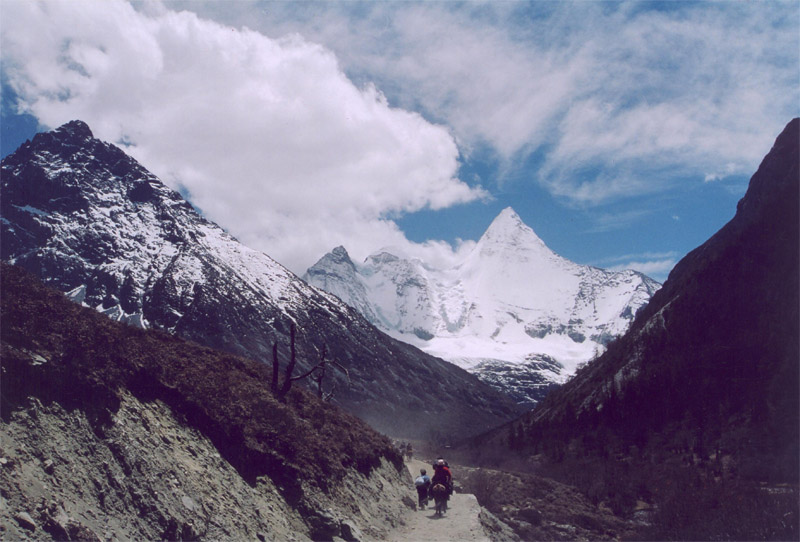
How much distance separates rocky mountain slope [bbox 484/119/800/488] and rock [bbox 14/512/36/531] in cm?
4926

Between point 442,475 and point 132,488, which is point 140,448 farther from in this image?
point 442,475

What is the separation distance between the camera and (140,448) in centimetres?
1198

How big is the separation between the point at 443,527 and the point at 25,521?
617 inches

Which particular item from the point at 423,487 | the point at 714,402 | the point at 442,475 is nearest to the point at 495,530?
the point at 442,475

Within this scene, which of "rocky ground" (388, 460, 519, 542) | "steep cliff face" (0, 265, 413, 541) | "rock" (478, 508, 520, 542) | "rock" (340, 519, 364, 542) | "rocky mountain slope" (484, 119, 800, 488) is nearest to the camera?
"steep cliff face" (0, 265, 413, 541)

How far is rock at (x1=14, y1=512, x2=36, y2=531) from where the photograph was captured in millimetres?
8305

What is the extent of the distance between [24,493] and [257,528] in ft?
19.0

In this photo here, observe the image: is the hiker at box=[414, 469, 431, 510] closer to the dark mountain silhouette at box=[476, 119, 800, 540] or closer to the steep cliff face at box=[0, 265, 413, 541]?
the steep cliff face at box=[0, 265, 413, 541]

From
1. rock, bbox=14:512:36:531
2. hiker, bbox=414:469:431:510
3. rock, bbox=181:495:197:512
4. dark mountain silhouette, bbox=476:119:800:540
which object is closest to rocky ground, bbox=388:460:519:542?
hiker, bbox=414:469:431:510

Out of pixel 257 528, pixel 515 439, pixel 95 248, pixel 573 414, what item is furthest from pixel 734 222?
pixel 95 248

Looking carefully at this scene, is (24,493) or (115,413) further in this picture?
(115,413)

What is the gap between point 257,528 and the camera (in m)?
13.1

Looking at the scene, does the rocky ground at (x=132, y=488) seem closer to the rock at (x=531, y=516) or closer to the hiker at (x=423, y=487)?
the hiker at (x=423, y=487)

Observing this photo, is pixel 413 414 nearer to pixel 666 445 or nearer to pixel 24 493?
pixel 666 445
